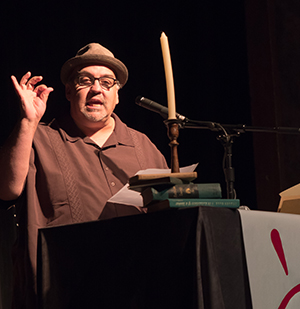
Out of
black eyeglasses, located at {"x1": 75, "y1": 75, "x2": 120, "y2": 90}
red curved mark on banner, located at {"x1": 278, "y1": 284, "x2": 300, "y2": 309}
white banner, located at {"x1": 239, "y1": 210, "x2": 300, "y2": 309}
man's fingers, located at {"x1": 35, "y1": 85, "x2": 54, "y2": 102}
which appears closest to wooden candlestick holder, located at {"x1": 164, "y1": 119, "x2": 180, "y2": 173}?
white banner, located at {"x1": 239, "y1": 210, "x2": 300, "y2": 309}

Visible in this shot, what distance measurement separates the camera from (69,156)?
6.31ft

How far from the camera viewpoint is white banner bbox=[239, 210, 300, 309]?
3.51 feet

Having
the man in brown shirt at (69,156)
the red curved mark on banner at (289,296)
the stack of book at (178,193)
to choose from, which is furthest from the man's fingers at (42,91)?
the red curved mark on banner at (289,296)

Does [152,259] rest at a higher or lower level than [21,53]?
lower

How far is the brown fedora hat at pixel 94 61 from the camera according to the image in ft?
6.97

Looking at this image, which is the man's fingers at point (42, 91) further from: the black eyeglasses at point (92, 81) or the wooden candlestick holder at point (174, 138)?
the wooden candlestick holder at point (174, 138)

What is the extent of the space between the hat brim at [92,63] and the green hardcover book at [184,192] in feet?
3.89

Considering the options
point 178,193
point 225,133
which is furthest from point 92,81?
point 178,193

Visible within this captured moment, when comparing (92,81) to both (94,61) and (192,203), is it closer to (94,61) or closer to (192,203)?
(94,61)

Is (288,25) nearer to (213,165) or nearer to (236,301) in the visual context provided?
(213,165)

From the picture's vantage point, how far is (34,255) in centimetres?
163

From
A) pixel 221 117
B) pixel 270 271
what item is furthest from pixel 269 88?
pixel 270 271

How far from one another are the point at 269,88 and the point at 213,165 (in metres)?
0.74

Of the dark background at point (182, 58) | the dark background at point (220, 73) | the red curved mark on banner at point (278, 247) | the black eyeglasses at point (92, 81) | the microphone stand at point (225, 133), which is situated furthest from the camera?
the dark background at point (220, 73)
